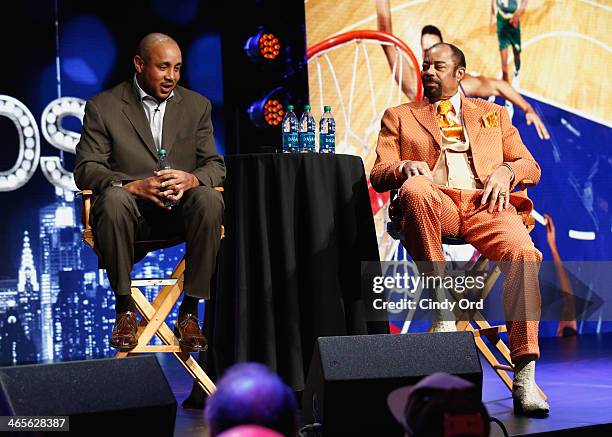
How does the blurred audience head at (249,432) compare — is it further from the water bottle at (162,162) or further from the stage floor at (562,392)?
the water bottle at (162,162)

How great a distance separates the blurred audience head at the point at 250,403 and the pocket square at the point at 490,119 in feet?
8.40

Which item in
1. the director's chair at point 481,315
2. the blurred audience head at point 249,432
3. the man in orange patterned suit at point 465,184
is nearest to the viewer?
the blurred audience head at point 249,432

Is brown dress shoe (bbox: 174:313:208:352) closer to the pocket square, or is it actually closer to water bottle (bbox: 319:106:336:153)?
water bottle (bbox: 319:106:336:153)

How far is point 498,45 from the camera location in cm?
595

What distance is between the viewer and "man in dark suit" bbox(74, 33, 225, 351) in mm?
3162

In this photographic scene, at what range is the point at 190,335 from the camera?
3209 mm

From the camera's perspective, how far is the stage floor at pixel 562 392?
2.86 metres

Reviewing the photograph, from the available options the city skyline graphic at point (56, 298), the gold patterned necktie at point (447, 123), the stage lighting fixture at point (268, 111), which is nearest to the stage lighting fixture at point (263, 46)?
the stage lighting fixture at point (268, 111)

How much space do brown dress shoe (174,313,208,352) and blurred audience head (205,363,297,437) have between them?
5.85 feet

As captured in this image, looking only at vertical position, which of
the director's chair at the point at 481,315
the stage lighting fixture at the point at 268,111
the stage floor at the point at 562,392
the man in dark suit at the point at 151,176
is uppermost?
the stage lighting fixture at the point at 268,111

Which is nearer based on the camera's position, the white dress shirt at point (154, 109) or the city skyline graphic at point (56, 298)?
the white dress shirt at point (154, 109)

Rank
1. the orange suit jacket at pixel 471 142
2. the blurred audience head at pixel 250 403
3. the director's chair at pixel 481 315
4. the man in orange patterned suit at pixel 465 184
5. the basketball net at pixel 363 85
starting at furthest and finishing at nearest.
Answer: the basketball net at pixel 363 85 → the orange suit jacket at pixel 471 142 → the director's chair at pixel 481 315 → the man in orange patterned suit at pixel 465 184 → the blurred audience head at pixel 250 403

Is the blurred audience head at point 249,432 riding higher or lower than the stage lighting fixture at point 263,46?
lower

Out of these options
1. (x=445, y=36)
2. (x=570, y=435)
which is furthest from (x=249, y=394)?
(x=445, y=36)
